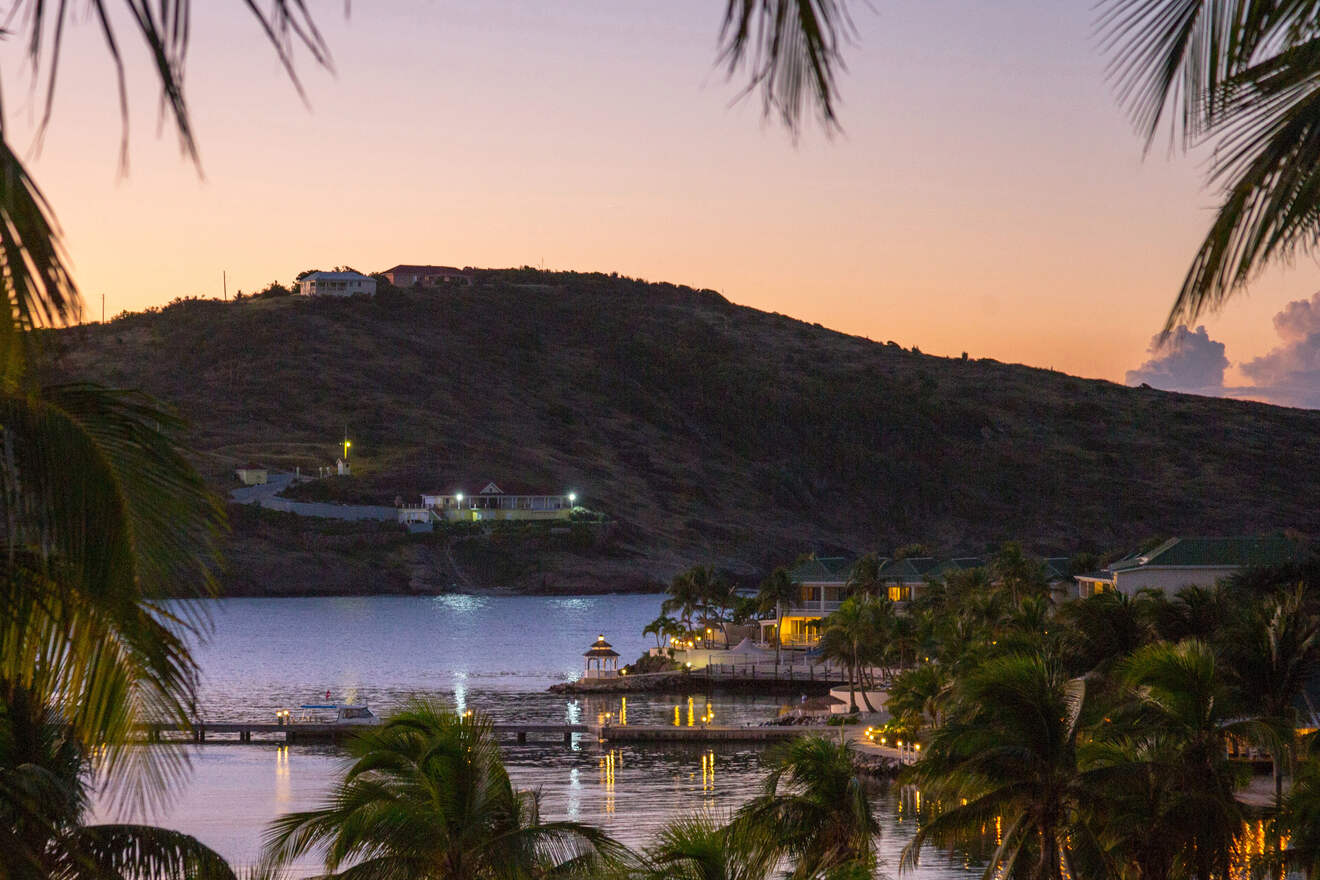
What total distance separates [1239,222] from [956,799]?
20.2m

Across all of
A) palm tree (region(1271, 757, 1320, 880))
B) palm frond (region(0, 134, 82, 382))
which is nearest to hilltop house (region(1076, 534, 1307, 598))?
palm tree (region(1271, 757, 1320, 880))

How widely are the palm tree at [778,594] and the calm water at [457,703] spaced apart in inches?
513

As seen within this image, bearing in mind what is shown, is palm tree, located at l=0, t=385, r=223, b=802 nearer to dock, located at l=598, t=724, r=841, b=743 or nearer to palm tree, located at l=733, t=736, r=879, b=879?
palm tree, located at l=733, t=736, r=879, b=879

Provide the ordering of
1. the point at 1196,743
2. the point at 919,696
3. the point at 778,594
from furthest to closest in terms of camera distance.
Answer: the point at 778,594
the point at 919,696
the point at 1196,743

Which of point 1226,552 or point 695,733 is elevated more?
point 1226,552

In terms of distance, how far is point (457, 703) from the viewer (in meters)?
100

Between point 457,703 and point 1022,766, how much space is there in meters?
81.4

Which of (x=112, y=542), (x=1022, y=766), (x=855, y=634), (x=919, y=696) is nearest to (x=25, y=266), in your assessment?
(x=112, y=542)

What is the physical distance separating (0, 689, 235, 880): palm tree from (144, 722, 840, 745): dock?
59.4m

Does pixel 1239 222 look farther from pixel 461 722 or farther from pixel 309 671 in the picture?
pixel 309 671

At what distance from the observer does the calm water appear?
193 feet

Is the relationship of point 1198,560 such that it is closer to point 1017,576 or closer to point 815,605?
point 1017,576

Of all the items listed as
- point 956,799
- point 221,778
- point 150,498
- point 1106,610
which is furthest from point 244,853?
point 150,498

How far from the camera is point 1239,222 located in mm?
4137
